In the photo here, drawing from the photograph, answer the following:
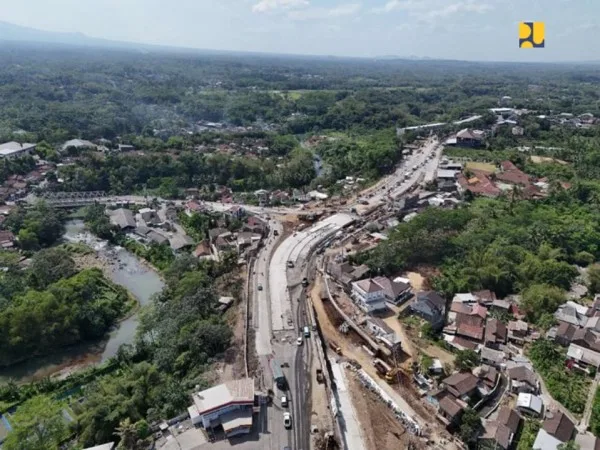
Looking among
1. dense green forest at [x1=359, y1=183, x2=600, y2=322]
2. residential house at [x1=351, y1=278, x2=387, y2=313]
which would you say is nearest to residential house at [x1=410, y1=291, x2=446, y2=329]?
residential house at [x1=351, y1=278, x2=387, y2=313]

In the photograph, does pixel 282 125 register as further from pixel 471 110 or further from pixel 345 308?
pixel 345 308

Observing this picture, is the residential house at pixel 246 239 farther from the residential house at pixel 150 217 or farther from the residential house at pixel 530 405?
the residential house at pixel 530 405

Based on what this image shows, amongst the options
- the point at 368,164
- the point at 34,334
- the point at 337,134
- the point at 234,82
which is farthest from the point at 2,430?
the point at 234,82

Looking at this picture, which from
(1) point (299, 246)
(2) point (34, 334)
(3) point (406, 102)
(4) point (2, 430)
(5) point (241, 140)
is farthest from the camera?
(3) point (406, 102)

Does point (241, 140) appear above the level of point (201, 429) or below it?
above

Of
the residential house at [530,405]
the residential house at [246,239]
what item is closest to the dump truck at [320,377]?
the residential house at [530,405]
